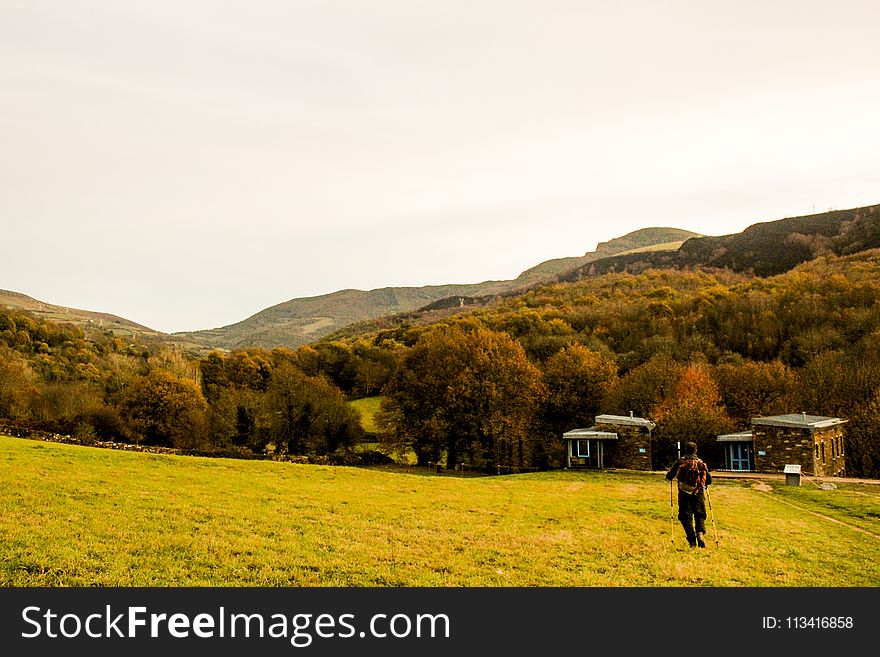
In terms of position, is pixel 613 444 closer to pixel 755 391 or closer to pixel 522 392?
pixel 522 392

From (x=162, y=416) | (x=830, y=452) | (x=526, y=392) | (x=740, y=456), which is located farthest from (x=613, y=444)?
(x=162, y=416)

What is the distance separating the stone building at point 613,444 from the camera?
4247 cm

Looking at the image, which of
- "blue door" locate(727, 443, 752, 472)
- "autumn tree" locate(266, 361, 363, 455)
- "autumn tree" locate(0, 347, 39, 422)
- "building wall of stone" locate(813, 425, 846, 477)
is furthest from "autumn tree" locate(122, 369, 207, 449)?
"building wall of stone" locate(813, 425, 846, 477)

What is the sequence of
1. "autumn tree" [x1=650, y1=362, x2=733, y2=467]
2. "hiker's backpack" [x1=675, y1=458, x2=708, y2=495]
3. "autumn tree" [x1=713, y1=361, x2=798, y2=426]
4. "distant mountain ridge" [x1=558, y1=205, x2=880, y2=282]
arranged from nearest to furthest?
"hiker's backpack" [x1=675, y1=458, x2=708, y2=495] < "autumn tree" [x1=650, y1=362, x2=733, y2=467] < "autumn tree" [x1=713, y1=361, x2=798, y2=426] < "distant mountain ridge" [x1=558, y1=205, x2=880, y2=282]

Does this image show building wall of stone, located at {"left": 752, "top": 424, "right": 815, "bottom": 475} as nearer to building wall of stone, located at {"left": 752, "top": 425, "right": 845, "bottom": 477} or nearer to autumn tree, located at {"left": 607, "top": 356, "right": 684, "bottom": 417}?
building wall of stone, located at {"left": 752, "top": 425, "right": 845, "bottom": 477}

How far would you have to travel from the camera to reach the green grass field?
11016mm

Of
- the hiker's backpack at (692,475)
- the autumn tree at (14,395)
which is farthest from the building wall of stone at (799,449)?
the autumn tree at (14,395)

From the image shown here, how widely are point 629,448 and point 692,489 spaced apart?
29.9 m

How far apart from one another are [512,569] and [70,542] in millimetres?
8601

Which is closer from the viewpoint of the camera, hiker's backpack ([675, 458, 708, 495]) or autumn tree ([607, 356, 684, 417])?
hiker's backpack ([675, 458, 708, 495])

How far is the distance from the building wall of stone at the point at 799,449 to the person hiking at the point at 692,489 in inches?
989
